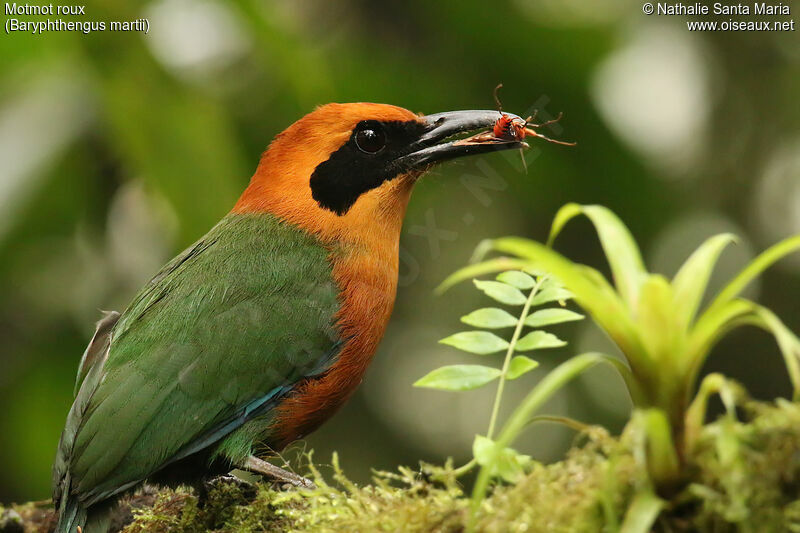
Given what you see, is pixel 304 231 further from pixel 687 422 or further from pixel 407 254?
pixel 407 254

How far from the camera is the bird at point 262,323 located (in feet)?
10.1

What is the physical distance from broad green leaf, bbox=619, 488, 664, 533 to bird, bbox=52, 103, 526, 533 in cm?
164

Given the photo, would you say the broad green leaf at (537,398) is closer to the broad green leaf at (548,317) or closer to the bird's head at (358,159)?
the broad green leaf at (548,317)

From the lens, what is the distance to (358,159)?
3865 mm

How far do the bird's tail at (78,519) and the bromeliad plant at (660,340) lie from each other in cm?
183

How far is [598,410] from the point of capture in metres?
7.10

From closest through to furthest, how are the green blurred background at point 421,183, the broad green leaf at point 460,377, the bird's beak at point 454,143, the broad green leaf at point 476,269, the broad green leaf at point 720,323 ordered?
1. the broad green leaf at point 720,323
2. the broad green leaf at point 476,269
3. the broad green leaf at point 460,377
4. the bird's beak at point 454,143
5. the green blurred background at point 421,183

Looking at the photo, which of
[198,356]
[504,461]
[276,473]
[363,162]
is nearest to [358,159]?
[363,162]

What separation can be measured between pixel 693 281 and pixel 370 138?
2314 millimetres

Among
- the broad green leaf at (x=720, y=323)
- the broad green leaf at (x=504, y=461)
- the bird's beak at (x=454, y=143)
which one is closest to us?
the broad green leaf at (x=720, y=323)

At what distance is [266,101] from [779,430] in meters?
4.62

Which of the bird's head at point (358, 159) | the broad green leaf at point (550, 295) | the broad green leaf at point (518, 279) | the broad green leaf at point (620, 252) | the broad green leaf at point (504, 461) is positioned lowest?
the broad green leaf at point (504, 461)

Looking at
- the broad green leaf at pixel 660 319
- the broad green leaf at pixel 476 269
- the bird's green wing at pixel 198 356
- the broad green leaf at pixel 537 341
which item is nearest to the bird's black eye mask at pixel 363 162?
the bird's green wing at pixel 198 356

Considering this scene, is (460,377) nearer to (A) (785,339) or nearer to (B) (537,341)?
(B) (537,341)
